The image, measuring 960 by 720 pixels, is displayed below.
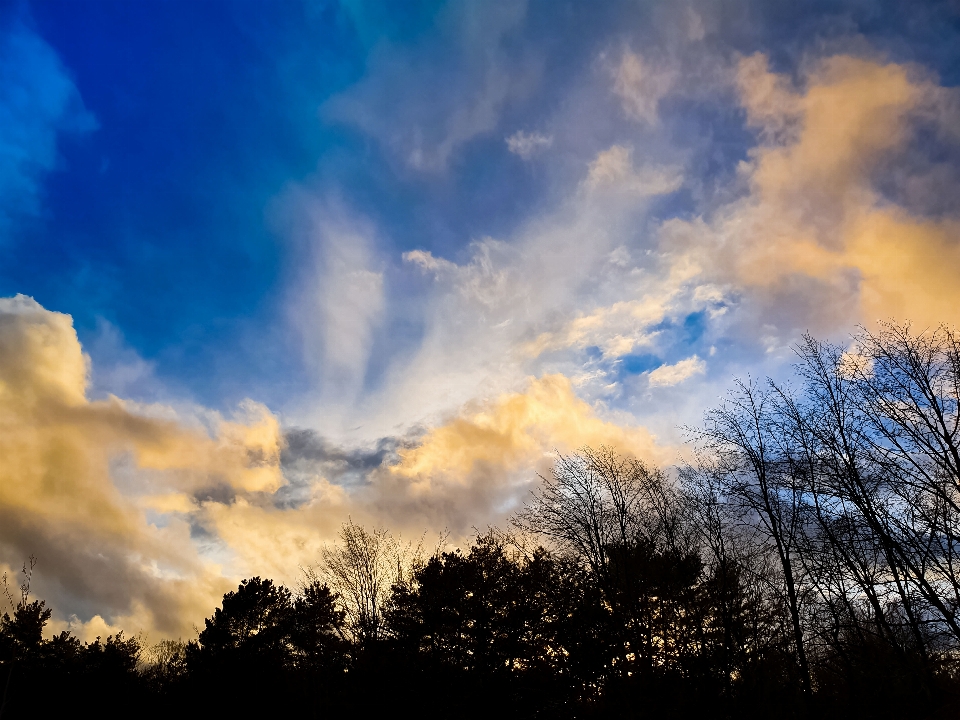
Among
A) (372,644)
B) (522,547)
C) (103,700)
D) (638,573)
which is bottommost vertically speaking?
(103,700)

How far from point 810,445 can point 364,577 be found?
87.3ft

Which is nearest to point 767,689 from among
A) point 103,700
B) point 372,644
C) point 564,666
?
point 564,666

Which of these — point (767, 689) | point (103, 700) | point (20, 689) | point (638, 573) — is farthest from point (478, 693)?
point (20, 689)

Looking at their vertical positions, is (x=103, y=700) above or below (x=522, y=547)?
below

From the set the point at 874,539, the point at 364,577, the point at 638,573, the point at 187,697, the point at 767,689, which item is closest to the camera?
the point at 874,539

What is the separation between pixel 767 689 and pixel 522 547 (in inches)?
473

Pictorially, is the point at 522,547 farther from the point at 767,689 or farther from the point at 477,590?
the point at 767,689

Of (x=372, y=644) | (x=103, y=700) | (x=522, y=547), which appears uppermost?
(x=522, y=547)

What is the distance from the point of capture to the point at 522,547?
27000 millimetres

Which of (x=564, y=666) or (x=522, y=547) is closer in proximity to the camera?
(x=564, y=666)

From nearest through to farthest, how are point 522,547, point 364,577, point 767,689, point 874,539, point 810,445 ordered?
point 874,539 → point 810,445 → point 767,689 → point 522,547 → point 364,577

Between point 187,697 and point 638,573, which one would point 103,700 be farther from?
point 638,573

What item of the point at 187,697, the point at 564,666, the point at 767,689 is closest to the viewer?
→ the point at 767,689

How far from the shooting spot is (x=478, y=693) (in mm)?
24359
